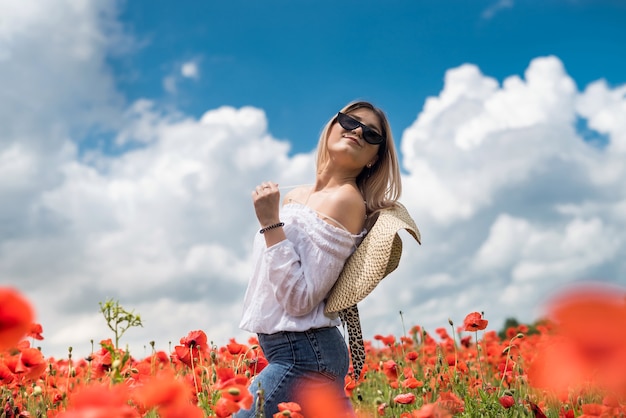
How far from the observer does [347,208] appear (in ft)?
Result: 10.2

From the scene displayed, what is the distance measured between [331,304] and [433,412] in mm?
1124

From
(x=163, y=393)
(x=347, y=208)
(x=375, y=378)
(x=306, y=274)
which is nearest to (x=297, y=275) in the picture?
(x=306, y=274)

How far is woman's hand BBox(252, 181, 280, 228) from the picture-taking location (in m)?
2.88

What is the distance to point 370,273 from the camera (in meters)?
2.94

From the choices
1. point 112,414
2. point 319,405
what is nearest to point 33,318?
point 112,414

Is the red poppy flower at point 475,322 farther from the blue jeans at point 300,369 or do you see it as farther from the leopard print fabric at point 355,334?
the blue jeans at point 300,369

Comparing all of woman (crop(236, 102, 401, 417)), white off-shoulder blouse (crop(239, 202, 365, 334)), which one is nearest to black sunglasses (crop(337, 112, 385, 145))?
woman (crop(236, 102, 401, 417))

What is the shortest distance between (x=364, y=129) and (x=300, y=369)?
1.23 metres

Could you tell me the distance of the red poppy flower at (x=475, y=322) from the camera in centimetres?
355

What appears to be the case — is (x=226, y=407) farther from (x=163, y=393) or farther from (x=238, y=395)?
(x=163, y=393)

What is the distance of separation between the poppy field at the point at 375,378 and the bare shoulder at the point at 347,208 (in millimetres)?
778

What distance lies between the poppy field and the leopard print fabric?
21 centimetres

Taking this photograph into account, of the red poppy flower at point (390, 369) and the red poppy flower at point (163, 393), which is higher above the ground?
the red poppy flower at point (390, 369)

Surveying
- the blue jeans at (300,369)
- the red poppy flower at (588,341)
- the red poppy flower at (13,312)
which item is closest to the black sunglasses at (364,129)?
the blue jeans at (300,369)
